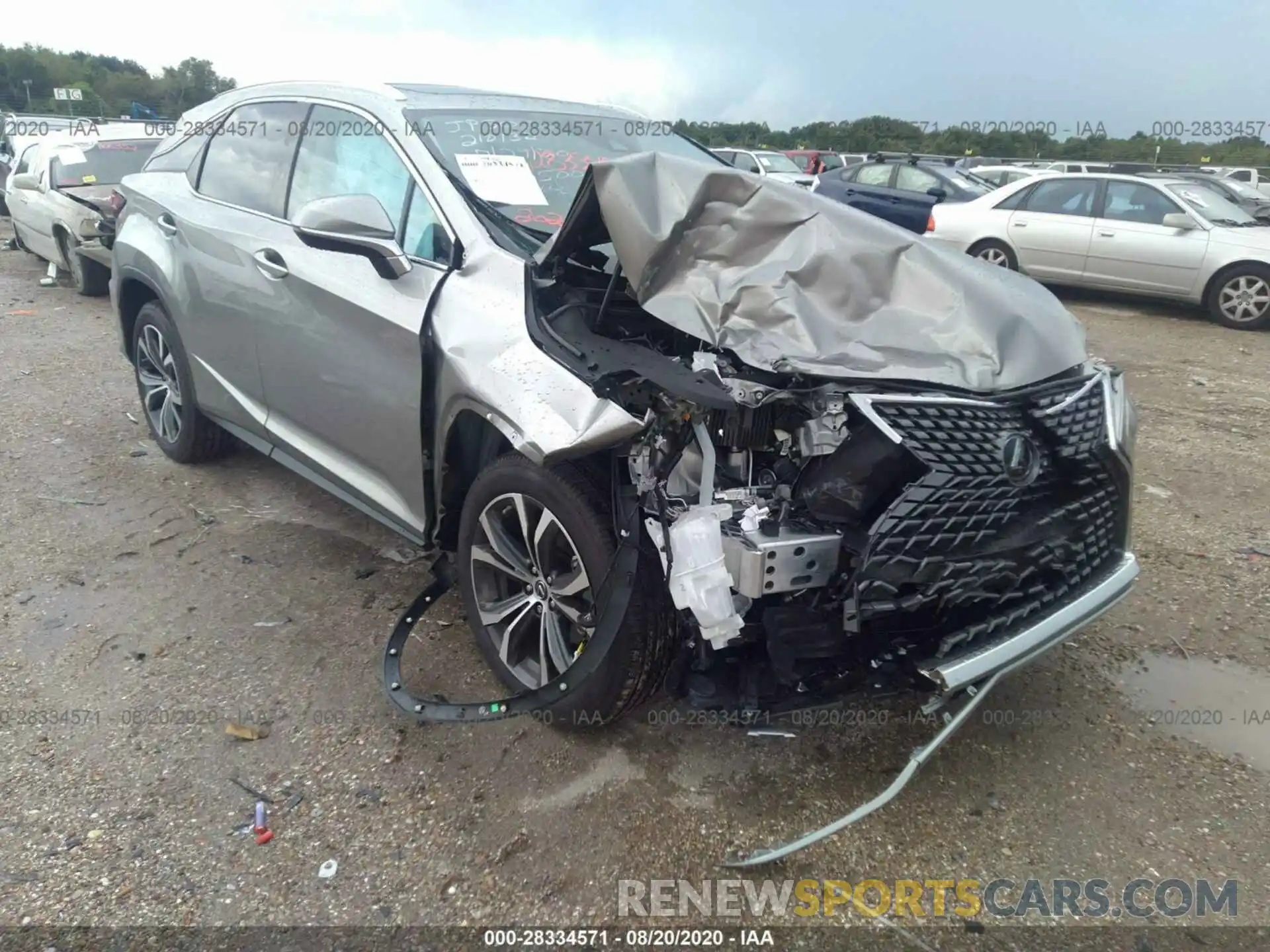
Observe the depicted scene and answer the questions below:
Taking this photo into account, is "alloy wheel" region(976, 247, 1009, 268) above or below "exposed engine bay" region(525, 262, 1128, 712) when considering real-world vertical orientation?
above

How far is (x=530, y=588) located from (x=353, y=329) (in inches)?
44.1

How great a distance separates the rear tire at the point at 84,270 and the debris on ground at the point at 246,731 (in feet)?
25.7

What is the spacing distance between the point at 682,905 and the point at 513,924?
413 millimetres

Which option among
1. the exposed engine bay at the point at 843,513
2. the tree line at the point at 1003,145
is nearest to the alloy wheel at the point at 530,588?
the exposed engine bay at the point at 843,513

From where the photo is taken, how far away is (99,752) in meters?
2.73

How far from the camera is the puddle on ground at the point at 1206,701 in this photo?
2.86 meters

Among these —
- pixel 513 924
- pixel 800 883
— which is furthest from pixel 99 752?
pixel 800 883

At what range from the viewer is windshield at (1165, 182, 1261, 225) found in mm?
9359

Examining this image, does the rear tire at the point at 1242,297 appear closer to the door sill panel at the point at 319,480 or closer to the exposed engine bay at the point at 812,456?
the exposed engine bay at the point at 812,456

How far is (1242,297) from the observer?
29.3 feet

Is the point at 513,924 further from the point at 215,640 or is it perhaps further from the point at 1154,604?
the point at 1154,604

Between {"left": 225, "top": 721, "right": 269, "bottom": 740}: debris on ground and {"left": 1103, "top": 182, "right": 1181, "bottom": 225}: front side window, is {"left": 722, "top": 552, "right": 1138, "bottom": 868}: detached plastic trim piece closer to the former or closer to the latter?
{"left": 225, "top": 721, "right": 269, "bottom": 740}: debris on ground

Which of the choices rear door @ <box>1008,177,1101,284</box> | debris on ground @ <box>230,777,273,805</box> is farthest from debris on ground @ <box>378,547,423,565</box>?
rear door @ <box>1008,177,1101,284</box>

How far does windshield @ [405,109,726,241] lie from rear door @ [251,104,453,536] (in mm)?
159
